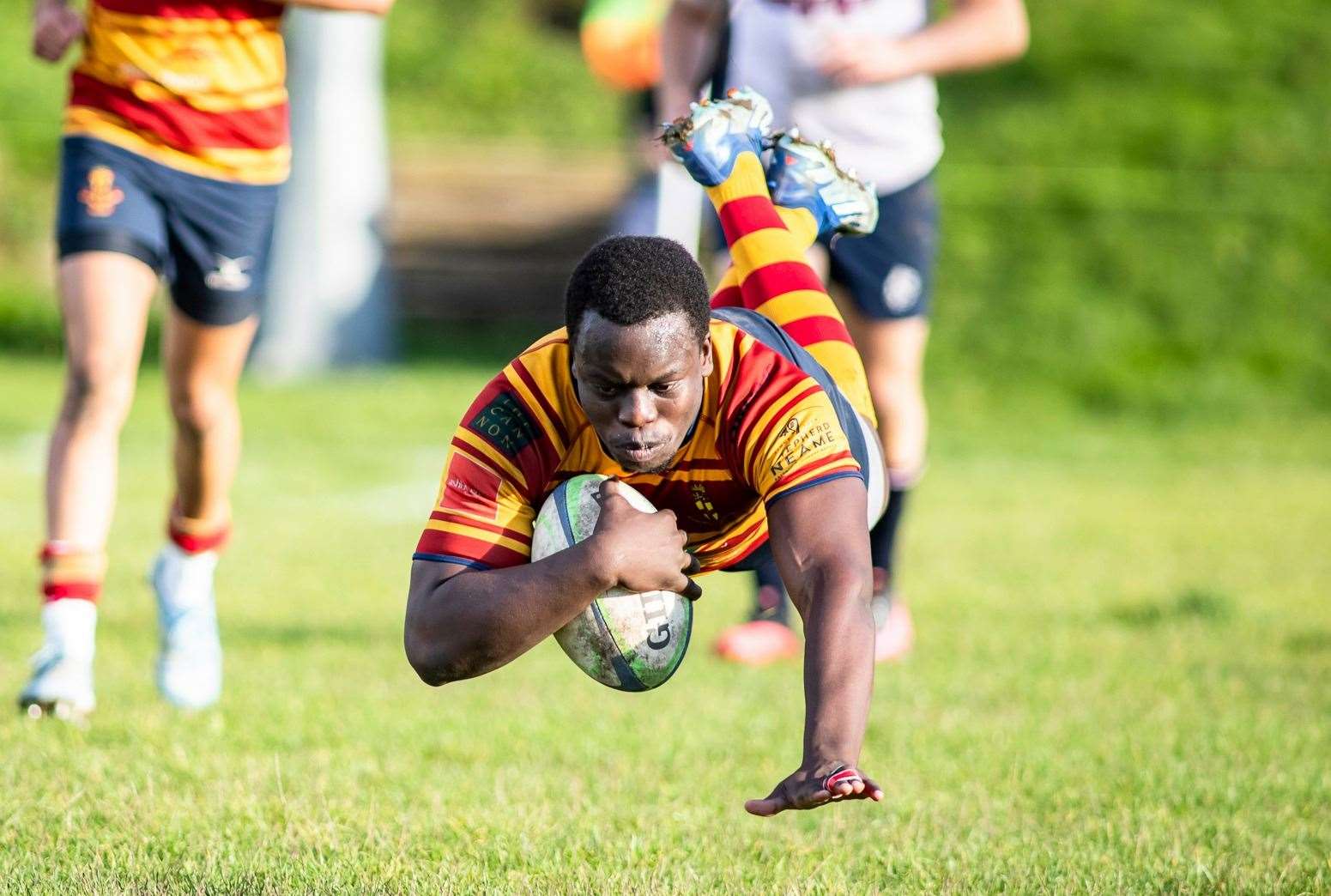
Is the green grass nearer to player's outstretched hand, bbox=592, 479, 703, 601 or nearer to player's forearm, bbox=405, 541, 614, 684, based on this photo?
player's forearm, bbox=405, 541, 614, 684

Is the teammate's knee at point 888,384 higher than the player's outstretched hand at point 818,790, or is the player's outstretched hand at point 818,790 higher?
the teammate's knee at point 888,384

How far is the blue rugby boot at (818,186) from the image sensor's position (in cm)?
409

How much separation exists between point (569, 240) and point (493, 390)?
13765 millimetres

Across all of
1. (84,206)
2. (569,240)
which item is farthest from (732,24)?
(569,240)

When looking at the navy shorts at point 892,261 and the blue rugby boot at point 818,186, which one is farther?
the navy shorts at point 892,261

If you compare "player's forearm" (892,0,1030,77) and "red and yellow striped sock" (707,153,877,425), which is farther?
"player's forearm" (892,0,1030,77)

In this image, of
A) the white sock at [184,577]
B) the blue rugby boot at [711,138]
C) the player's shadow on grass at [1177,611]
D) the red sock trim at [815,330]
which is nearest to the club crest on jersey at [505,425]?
the red sock trim at [815,330]

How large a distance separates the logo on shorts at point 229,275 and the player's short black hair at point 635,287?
1765 mm

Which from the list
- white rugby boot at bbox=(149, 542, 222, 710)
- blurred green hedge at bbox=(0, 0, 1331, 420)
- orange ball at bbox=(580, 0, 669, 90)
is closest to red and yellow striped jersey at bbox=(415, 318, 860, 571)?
white rugby boot at bbox=(149, 542, 222, 710)

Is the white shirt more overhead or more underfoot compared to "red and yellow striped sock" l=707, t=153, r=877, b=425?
more overhead

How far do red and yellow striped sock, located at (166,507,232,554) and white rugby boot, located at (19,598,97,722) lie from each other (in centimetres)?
53

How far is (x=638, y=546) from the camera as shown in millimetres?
2879

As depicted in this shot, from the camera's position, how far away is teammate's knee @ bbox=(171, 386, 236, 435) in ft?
15.2

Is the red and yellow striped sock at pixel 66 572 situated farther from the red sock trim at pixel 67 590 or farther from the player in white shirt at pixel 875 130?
the player in white shirt at pixel 875 130
